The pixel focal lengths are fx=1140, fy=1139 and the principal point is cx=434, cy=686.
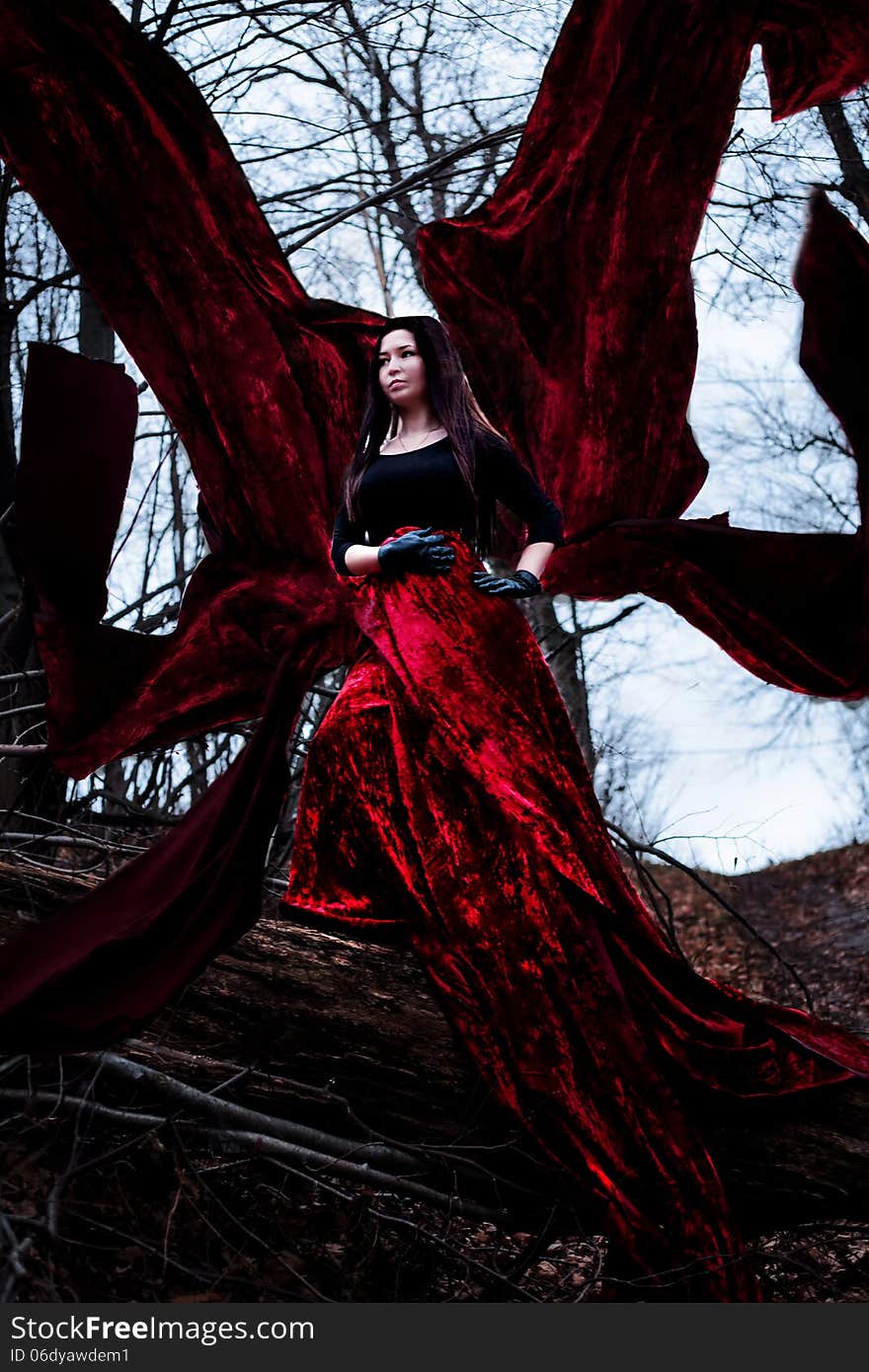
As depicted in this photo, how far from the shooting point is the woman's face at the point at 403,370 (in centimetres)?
327

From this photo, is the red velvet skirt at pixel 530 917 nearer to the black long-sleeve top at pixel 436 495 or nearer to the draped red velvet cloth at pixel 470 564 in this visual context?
the draped red velvet cloth at pixel 470 564

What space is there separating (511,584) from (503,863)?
0.75 meters

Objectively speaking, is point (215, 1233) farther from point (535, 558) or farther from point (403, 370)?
point (403, 370)

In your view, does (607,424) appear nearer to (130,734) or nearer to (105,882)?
(130,734)

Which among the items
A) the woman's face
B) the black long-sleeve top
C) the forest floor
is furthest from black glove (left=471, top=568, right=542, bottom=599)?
the forest floor

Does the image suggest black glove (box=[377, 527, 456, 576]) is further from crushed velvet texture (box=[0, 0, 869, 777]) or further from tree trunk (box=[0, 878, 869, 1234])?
tree trunk (box=[0, 878, 869, 1234])

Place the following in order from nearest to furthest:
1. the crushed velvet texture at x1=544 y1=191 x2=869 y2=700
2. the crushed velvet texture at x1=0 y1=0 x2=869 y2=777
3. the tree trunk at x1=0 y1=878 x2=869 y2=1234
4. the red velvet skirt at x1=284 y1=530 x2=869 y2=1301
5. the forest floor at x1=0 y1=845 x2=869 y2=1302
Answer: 1. the forest floor at x1=0 y1=845 x2=869 y2=1302
2. the red velvet skirt at x1=284 y1=530 x2=869 y2=1301
3. the tree trunk at x1=0 y1=878 x2=869 y2=1234
4. the crushed velvet texture at x1=544 y1=191 x2=869 y2=700
5. the crushed velvet texture at x1=0 y1=0 x2=869 y2=777

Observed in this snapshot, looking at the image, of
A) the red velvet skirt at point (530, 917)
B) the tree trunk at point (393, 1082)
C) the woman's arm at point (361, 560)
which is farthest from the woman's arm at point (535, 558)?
the tree trunk at point (393, 1082)

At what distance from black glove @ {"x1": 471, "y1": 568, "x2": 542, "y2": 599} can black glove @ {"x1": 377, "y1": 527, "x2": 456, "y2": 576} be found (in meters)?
0.11

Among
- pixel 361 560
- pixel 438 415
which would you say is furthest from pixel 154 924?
pixel 438 415

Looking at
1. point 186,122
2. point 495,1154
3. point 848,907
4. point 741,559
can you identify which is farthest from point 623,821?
point 848,907

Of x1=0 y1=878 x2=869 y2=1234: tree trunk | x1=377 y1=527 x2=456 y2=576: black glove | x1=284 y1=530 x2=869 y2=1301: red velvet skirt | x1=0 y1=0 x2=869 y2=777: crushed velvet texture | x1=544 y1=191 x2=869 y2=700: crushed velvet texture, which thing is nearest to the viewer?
x1=284 y1=530 x2=869 y2=1301: red velvet skirt

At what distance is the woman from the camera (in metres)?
2.76
